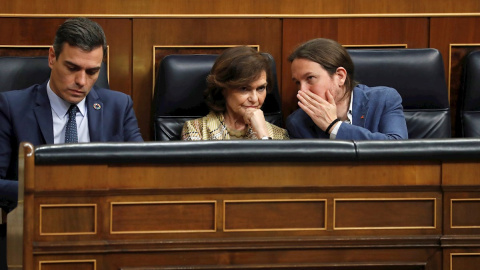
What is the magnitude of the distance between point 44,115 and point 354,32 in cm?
74

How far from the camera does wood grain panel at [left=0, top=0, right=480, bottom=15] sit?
1645 millimetres

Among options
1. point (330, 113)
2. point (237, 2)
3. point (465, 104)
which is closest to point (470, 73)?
point (465, 104)

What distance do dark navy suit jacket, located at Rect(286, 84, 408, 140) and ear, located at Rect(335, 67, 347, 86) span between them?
3 cm

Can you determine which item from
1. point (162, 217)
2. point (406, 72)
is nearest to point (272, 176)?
point (162, 217)

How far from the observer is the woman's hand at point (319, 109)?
4.79 ft

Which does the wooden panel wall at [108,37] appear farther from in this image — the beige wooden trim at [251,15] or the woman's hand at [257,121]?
the woman's hand at [257,121]

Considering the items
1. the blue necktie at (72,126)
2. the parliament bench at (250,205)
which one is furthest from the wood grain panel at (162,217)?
the blue necktie at (72,126)

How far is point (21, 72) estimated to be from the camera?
4.92ft

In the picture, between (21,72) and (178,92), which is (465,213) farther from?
(21,72)

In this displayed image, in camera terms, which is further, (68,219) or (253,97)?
(253,97)

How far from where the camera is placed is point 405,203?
1008mm

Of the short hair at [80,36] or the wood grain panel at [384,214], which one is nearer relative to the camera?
the wood grain panel at [384,214]

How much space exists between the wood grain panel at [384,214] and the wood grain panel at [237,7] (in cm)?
80

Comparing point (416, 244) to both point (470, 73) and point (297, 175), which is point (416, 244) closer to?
point (297, 175)
